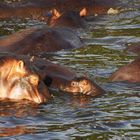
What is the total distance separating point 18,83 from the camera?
8867mm

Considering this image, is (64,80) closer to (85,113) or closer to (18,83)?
(18,83)

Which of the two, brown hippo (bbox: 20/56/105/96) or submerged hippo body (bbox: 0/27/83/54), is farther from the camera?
submerged hippo body (bbox: 0/27/83/54)

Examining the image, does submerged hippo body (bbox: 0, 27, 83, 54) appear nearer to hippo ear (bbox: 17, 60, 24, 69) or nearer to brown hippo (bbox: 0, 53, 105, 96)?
brown hippo (bbox: 0, 53, 105, 96)

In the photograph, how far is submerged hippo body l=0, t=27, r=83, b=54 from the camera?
481 inches

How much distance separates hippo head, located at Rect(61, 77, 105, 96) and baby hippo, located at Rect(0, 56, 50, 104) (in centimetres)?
52

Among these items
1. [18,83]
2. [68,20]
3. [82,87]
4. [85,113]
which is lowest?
[85,113]

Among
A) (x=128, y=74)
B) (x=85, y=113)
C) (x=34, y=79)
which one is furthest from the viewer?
(x=128, y=74)

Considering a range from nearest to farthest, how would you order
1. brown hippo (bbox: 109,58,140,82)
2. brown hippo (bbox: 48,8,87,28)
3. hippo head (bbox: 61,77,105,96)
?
1. hippo head (bbox: 61,77,105,96)
2. brown hippo (bbox: 109,58,140,82)
3. brown hippo (bbox: 48,8,87,28)

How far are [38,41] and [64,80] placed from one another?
128 inches

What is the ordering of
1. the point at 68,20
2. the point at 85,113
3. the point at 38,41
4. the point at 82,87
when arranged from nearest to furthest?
the point at 85,113 → the point at 82,87 → the point at 38,41 → the point at 68,20

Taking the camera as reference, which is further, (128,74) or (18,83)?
(128,74)

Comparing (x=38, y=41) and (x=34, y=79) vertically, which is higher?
(x=38, y=41)

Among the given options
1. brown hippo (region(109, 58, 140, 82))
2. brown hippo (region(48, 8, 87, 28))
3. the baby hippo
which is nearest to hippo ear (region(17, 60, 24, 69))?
the baby hippo

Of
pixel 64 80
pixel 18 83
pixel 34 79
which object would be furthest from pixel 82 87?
pixel 18 83
